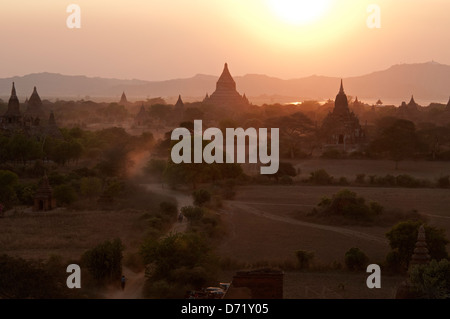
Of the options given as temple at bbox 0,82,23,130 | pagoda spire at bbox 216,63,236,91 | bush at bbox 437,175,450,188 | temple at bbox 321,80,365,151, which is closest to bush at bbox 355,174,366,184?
bush at bbox 437,175,450,188

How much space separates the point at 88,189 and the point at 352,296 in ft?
55.5

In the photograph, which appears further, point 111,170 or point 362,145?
point 362,145

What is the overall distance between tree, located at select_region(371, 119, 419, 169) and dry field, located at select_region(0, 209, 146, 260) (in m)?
22.3

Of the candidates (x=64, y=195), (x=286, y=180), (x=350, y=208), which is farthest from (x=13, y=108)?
(x=350, y=208)

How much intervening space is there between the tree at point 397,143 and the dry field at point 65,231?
22281 millimetres

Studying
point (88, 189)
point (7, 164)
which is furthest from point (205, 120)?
point (88, 189)

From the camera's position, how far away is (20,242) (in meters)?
22.4

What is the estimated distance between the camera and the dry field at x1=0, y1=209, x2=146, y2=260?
2172cm

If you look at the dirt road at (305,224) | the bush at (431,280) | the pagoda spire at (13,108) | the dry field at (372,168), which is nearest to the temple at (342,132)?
the dry field at (372,168)

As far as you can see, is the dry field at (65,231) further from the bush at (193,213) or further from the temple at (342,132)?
the temple at (342,132)

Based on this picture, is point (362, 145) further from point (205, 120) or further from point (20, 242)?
point (20, 242)

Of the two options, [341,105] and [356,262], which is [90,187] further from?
[341,105]

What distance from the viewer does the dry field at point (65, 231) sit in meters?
21.7

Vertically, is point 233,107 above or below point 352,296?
above
